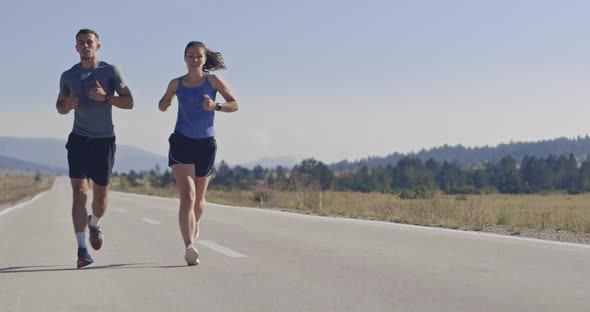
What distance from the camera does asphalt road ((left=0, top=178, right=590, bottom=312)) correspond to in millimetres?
5184

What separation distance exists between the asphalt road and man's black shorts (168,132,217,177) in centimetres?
97

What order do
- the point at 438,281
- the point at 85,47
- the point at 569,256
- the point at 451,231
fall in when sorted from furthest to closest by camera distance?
the point at 451,231, the point at 569,256, the point at 85,47, the point at 438,281

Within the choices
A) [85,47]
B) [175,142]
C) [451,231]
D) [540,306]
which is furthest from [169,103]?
[451,231]

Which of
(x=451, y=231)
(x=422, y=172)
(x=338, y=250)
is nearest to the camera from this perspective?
(x=338, y=250)

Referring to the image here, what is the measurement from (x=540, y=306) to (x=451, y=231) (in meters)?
6.73

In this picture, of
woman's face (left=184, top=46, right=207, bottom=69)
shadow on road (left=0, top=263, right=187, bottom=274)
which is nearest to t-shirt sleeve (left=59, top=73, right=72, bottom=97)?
woman's face (left=184, top=46, right=207, bottom=69)

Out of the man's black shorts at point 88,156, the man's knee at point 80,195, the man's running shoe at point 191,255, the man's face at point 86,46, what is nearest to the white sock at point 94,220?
the man's knee at point 80,195

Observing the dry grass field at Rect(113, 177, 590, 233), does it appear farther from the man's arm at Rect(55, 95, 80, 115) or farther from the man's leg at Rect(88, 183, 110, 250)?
the man's arm at Rect(55, 95, 80, 115)

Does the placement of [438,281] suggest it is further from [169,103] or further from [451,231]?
[451,231]

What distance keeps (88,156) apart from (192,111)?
1040 mm

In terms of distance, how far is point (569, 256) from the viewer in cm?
809

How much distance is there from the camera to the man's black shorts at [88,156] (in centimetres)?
701

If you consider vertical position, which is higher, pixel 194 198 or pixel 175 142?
pixel 175 142

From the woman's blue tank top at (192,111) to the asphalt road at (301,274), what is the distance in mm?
1278
